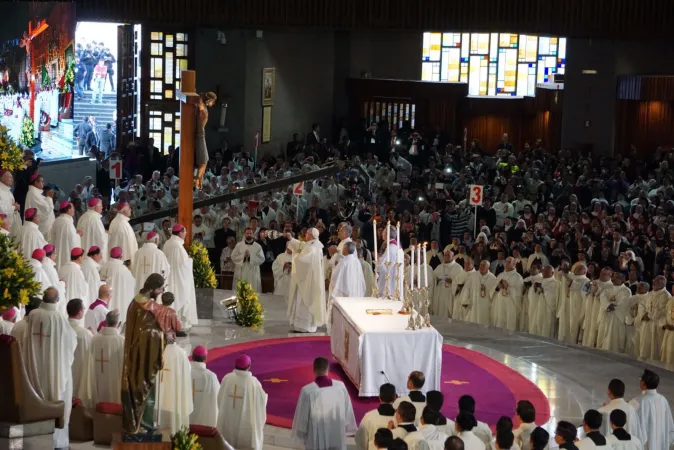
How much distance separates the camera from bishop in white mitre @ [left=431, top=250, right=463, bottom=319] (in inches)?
798

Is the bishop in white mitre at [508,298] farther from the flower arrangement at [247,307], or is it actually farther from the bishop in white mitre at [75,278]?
the bishop in white mitre at [75,278]

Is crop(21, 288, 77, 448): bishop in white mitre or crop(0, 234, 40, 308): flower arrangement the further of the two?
crop(21, 288, 77, 448): bishop in white mitre

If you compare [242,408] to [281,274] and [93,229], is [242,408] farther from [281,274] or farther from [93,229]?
[281,274]

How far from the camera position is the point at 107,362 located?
13117 millimetres

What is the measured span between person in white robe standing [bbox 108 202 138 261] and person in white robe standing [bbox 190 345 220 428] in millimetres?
5029

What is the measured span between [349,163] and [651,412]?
17624 millimetres

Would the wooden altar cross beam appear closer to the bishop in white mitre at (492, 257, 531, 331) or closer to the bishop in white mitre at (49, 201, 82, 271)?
the bishop in white mitre at (49, 201, 82, 271)

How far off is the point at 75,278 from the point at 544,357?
21.3ft

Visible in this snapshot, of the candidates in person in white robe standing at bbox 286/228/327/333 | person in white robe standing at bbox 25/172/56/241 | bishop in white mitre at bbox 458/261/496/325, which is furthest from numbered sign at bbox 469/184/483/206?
person in white robe standing at bbox 25/172/56/241

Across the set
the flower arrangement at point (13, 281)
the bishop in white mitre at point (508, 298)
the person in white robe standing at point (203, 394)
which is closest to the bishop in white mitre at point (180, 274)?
the person in white robe standing at point (203, 394)

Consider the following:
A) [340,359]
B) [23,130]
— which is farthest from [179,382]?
[23,130]

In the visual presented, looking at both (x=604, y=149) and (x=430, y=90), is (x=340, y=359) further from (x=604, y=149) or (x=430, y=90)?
(x=430, y=90)

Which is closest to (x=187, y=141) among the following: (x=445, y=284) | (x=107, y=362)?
(x=107, y=362)

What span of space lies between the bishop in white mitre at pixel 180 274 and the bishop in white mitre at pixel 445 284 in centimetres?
470
